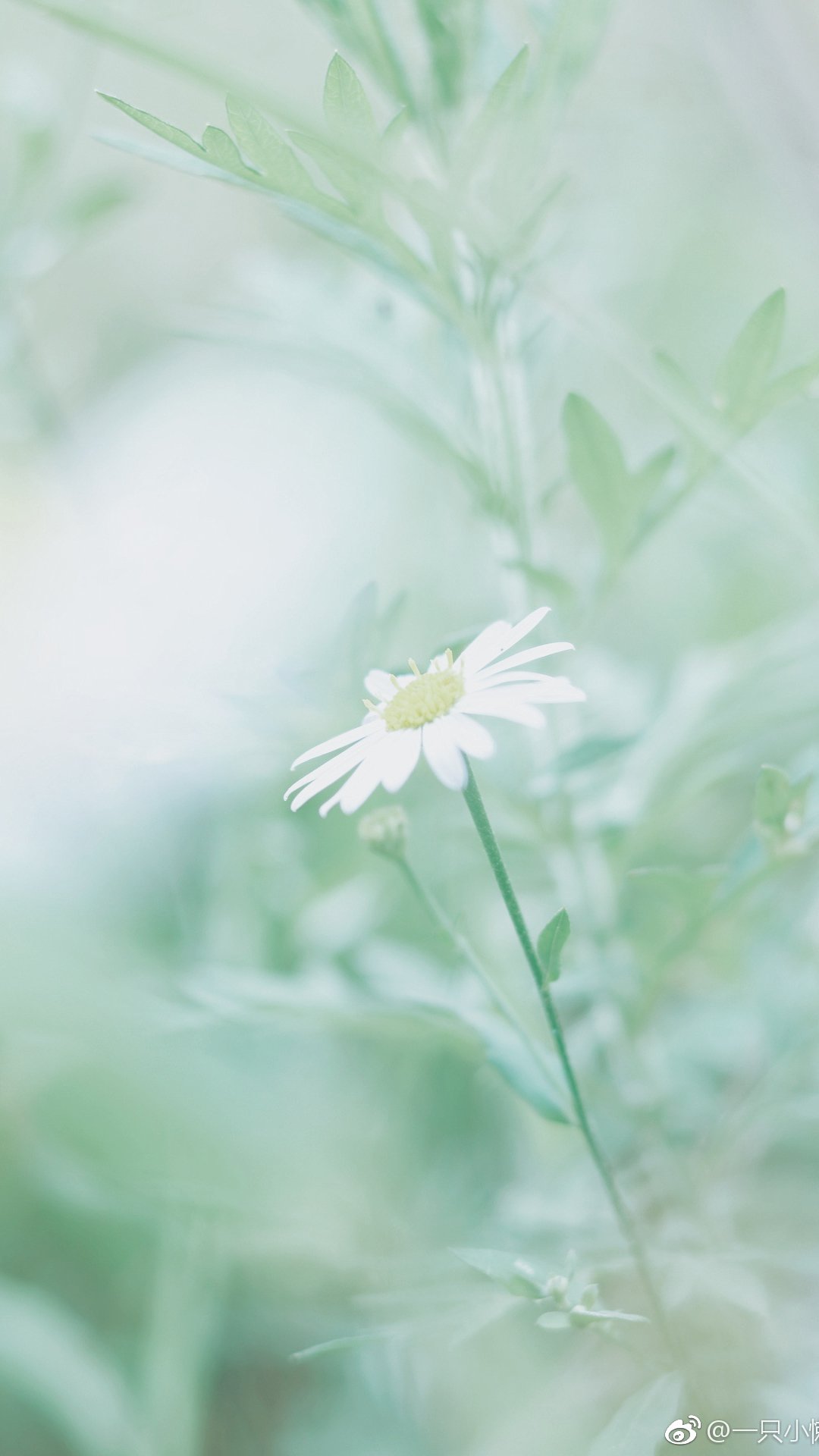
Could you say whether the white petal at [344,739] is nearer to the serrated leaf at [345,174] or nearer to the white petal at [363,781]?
the white petal at [363,781]

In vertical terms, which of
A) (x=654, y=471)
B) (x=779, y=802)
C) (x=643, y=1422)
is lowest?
(x=643, y=1422)

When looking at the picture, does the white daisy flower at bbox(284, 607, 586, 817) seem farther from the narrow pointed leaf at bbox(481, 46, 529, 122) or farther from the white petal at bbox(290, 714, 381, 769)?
the narrow pointed leaf at bbox(481, 46, 529, 122)

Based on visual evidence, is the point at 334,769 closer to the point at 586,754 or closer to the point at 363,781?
the point at 363,781

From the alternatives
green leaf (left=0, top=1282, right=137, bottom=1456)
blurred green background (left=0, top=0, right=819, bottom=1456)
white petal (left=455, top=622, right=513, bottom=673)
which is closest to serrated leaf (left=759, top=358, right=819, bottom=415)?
blurred green background (left=0, top=0, right=819, bottom=1456)

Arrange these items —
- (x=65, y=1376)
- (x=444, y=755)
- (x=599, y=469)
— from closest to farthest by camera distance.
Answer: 1. (x=444, y=755)
2. (x=599, y=469)
3. (x=65, y=1376)

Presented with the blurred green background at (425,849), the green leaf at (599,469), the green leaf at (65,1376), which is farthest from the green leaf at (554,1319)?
the green leaf at (65,1376)

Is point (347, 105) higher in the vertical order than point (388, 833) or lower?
higher

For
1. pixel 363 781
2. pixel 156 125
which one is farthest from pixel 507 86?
pixel 363 781

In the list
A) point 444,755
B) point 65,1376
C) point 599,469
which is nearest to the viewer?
point 444,755
